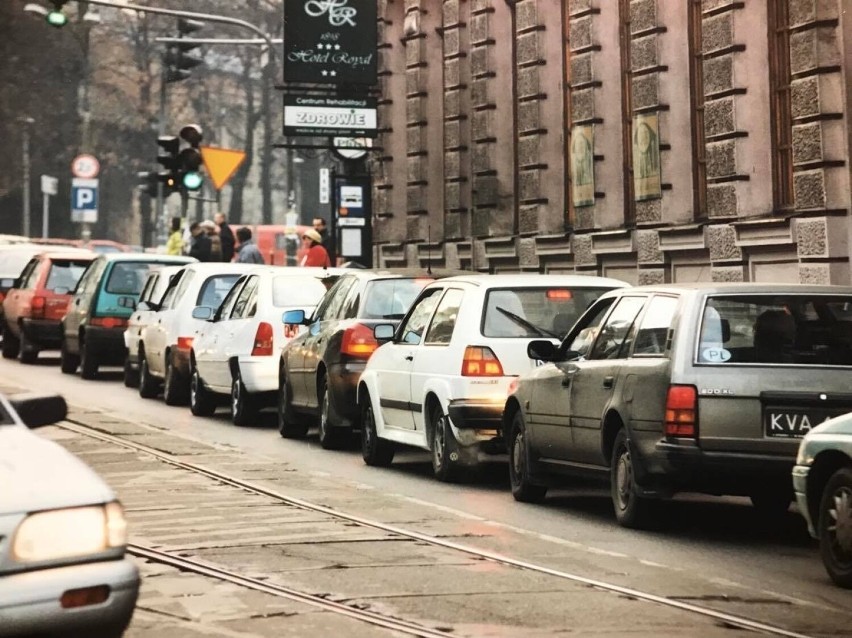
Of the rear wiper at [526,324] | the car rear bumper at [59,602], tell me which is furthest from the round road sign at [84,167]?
the car rear bumper at [59,602]

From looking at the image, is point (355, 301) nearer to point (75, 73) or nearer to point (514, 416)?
point (514, 416)

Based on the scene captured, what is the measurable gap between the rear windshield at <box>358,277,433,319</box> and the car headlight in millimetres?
11085

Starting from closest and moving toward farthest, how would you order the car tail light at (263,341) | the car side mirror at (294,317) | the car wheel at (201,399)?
the car side mirror at (294,317)
the car tail light at (263,341)
the car wheel at (201,399)

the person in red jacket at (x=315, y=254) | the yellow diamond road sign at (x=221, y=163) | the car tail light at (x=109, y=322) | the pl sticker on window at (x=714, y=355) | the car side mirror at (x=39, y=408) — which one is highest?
the yellow diamond road sign at (x=221, y=163)

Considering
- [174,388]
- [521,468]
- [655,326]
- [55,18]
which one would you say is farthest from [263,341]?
[55,18]

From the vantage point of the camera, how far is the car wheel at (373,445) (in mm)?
16359

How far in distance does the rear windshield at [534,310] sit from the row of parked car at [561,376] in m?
0.01

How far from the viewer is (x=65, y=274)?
3180 cm

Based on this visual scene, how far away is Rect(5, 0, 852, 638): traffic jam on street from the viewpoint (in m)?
9.03

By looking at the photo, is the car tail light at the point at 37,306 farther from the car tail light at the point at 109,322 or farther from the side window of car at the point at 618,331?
the side window of car at the point at 618,331

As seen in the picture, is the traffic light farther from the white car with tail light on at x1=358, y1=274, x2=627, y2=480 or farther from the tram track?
the tram track

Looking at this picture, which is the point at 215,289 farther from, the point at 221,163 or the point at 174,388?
the point at 221,163

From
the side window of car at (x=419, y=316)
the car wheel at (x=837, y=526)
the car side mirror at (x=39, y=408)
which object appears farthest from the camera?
the side window of car at (x=419, y=316)

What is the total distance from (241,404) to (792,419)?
1017 centimetres
